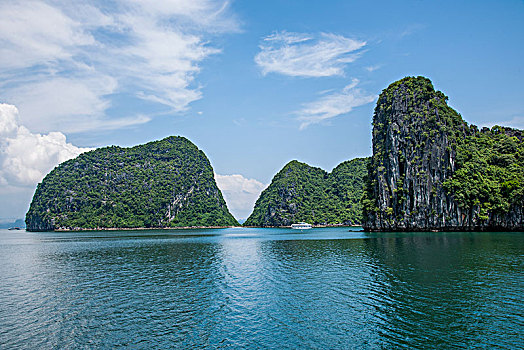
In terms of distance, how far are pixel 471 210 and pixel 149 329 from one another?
10532 cm

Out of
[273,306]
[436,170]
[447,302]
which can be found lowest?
[273,306]

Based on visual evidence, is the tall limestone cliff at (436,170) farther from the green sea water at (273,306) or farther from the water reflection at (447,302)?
the water reflection at (447,302)

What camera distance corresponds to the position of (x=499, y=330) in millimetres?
17719

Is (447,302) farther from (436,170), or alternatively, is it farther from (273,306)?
(436,170)

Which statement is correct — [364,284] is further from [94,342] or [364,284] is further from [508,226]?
[508,226]

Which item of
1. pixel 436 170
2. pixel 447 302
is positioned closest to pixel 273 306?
pixel 447 302

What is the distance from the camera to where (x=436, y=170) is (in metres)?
104

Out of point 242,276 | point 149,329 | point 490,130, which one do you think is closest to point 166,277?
point 242,276

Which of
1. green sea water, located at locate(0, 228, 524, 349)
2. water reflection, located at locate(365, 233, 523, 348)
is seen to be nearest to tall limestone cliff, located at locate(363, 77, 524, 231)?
green sea water, located at locate(0, 228, 524, 349)

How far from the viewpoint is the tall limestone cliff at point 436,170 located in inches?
3802

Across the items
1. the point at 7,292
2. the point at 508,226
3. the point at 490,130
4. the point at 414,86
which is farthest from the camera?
the point at 490,130

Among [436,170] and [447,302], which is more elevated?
[436,170]

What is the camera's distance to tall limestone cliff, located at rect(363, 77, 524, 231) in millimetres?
96562

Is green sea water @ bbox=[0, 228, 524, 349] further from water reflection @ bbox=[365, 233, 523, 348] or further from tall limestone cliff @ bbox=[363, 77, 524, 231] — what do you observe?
tall limestone cliff @ bbox=[363, 77, 524, 231]
